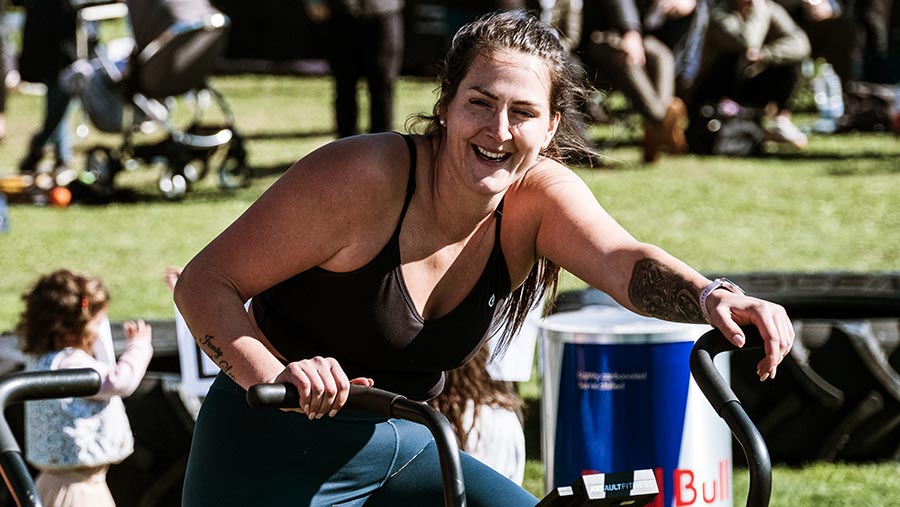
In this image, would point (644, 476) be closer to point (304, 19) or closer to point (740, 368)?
point (740, 368)

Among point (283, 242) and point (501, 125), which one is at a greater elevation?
point (501, 125)

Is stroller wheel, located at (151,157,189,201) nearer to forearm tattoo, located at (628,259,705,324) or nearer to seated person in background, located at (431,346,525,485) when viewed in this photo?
seated person in background, located at (431,346,525,485)

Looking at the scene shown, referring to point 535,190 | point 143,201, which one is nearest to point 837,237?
point 143,201

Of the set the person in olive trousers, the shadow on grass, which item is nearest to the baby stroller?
the person in olive trousers

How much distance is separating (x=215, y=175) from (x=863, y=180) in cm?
504

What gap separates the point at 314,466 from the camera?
2797 millimetres

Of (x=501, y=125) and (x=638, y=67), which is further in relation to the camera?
(x=638, y=67)

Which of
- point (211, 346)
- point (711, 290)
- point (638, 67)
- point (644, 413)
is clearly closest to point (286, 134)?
point (638, 67)

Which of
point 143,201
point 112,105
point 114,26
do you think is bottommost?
point 114,26

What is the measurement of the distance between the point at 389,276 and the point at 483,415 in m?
1.44

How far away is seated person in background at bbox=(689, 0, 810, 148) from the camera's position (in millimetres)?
12344

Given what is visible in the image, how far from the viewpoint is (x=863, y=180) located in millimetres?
11203

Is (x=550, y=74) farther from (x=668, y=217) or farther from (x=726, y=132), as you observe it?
(x=726, y=132)

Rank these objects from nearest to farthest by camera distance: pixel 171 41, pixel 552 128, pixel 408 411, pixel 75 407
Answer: pixel 408 411
pixel 552 128
pixel 75 407
pixel 171 41
